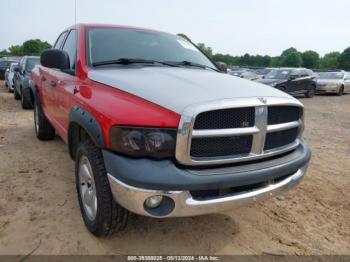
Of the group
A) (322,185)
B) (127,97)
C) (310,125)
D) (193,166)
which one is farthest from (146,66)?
(310,125)

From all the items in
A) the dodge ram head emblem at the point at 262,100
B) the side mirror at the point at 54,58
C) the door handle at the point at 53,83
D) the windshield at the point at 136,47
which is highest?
the windshield at the point at 136,47

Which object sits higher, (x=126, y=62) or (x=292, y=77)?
(x=126, y=62)

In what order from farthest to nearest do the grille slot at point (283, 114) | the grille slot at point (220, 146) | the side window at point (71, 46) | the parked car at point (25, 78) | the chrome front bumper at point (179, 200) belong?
the parked car at point (25, 78), the side window at point (71, 46), the grille slot at point (283, 114), the grille slot at point (220, 146), the chrome front bumper at point (179, 200)

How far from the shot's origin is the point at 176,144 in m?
2.32

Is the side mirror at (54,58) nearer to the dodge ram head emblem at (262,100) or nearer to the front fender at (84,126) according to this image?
the front fender at (84,126)

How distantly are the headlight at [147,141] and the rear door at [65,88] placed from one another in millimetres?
1255

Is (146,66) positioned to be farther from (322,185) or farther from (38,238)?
(322,185)

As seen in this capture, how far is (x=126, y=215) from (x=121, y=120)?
2.59 feet

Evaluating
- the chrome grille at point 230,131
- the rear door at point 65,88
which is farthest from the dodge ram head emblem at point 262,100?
the rear door at point 65,88

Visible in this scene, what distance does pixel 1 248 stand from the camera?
2740 mm

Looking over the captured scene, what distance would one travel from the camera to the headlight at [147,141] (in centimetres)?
234

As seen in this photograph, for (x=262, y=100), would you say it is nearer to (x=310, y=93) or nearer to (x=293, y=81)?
(x=293, y=81)

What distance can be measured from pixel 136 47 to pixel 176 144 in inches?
69.4

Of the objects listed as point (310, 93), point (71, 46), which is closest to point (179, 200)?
point (71, 46)
